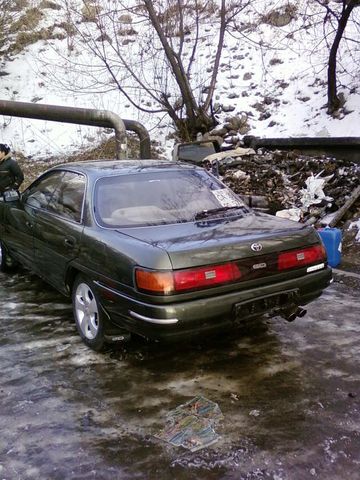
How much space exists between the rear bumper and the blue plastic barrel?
2663mm

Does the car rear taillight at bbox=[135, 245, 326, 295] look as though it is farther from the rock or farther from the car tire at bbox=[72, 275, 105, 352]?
the rock

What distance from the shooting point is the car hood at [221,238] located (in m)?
3.34

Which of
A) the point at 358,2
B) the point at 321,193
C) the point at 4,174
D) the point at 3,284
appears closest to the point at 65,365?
the point at 3,284

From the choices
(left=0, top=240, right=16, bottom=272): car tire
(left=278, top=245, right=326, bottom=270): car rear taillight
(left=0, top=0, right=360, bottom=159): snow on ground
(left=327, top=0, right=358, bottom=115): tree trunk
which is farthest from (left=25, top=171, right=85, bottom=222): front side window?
(left=327, top=0, right=358, bottom=115): tree trunk

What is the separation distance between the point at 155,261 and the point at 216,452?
3.93 feet

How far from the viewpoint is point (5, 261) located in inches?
245

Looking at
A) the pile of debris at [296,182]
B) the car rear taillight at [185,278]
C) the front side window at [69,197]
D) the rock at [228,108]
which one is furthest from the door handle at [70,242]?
the rock at [228,108]

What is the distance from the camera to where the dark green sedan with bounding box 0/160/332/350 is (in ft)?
10.8

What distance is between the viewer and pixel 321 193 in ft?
26.7

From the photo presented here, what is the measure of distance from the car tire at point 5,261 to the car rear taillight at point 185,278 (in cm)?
339

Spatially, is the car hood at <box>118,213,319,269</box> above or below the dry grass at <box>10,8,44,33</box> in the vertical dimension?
below

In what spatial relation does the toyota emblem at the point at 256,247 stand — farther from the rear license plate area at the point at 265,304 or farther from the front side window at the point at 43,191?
the front side window at the point at 43,191

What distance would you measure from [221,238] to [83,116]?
6449 millimetres

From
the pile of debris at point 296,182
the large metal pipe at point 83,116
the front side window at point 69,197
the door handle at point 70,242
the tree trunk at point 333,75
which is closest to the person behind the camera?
the door handle at point 70,242
